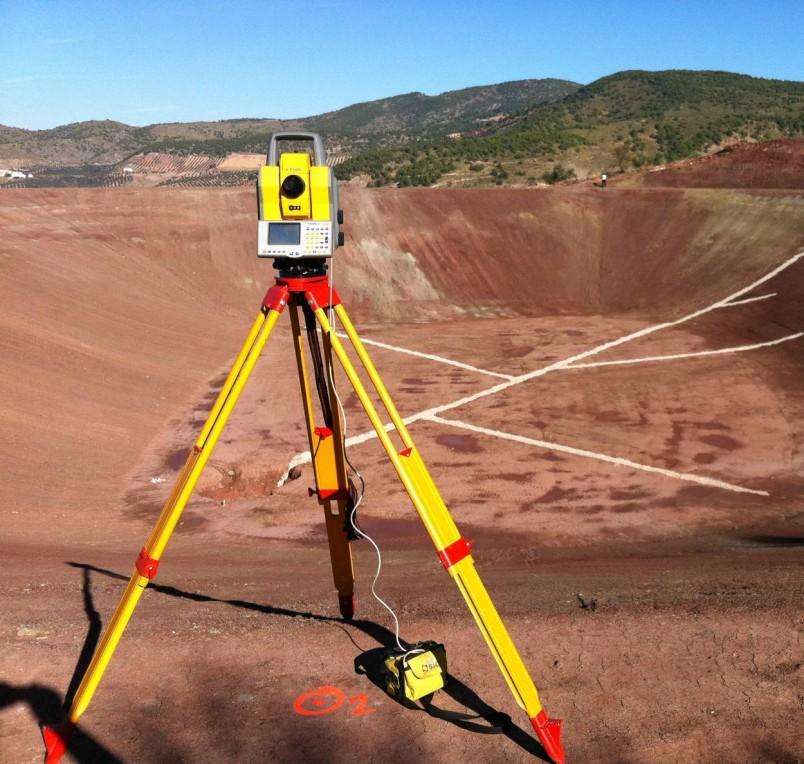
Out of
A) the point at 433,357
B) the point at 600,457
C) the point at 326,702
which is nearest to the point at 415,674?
the point at 326,702

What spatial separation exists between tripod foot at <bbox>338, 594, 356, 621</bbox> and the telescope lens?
12.9 ft

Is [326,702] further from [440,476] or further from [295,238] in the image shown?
[440,476]

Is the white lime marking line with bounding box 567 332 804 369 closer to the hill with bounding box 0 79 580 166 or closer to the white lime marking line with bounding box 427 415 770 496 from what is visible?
the white lime marking line with bounding box 427 415 770 496

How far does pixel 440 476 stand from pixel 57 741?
11347 mm

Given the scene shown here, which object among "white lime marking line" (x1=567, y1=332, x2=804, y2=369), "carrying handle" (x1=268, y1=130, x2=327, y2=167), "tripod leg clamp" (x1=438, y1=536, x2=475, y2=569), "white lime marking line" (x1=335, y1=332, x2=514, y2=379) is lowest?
"white lime marking line" (x1=335, y1=332, x2=514, y2=379)

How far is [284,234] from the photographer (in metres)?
5.75

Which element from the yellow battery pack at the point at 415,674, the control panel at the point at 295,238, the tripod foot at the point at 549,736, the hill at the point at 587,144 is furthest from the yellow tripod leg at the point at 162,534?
the hill at the point at 587,144

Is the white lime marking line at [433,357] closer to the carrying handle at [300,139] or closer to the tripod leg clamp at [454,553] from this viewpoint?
the carrying handle at [300,139]

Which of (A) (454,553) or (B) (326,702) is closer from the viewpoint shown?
(A) (454,553)

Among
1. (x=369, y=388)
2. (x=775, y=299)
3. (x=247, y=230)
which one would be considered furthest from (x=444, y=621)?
(x=247, y=230)

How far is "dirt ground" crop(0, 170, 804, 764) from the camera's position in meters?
6.14

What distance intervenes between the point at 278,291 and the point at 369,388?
17.0 metres

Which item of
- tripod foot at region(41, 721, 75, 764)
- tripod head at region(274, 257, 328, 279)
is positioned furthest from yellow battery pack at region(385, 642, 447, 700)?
tripod head at region(274, 257, 328, 279)

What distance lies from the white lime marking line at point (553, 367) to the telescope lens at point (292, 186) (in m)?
9.70
